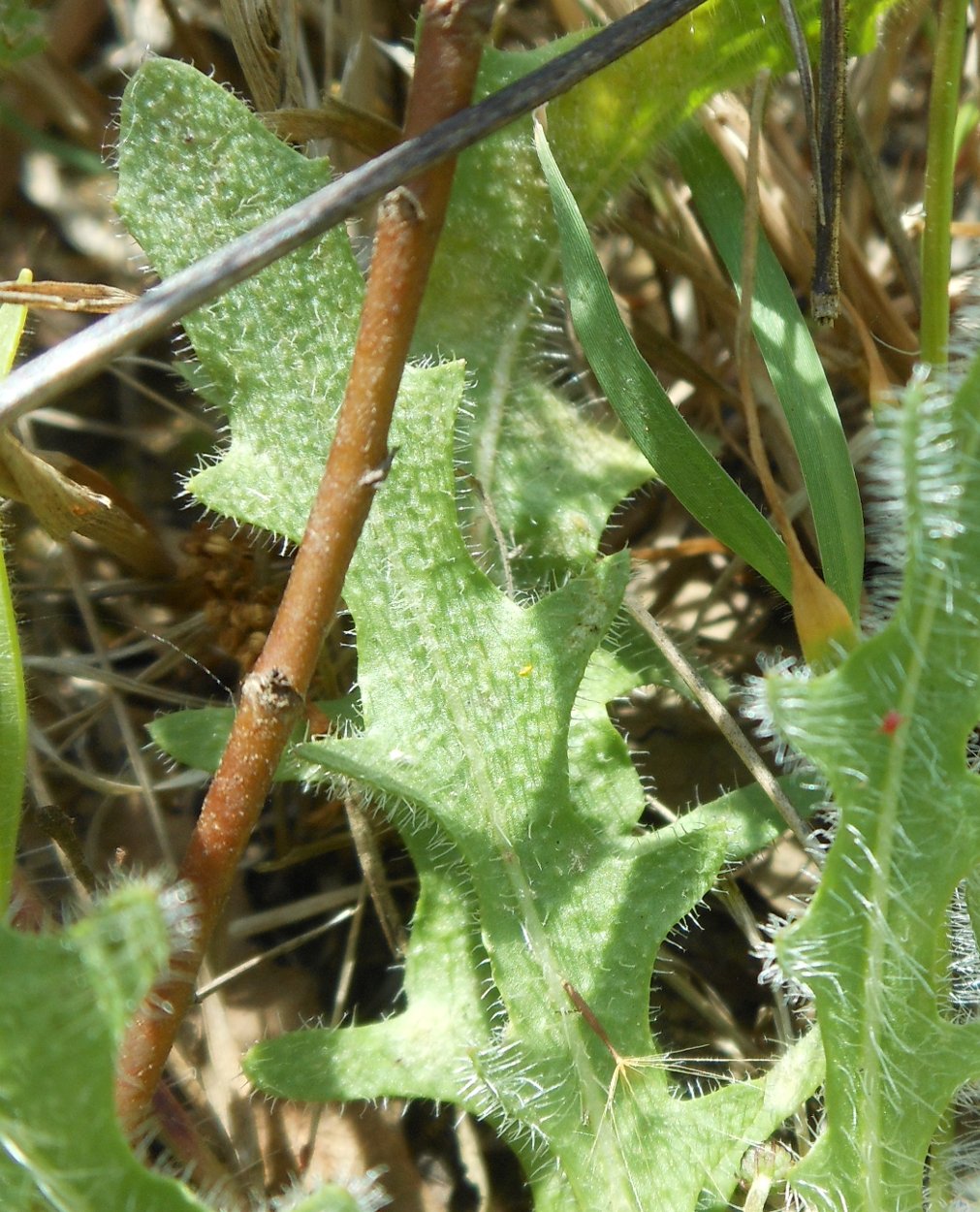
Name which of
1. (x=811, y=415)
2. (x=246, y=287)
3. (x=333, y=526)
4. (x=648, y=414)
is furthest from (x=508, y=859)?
(x=246, y=287)

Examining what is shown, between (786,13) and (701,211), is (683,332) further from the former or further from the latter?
(786,13)

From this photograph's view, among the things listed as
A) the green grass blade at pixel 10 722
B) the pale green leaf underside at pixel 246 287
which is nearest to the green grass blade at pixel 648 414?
the pale green leaf underside at pixel 246 287

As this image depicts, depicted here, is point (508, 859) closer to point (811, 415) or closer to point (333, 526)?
point (333, 526)

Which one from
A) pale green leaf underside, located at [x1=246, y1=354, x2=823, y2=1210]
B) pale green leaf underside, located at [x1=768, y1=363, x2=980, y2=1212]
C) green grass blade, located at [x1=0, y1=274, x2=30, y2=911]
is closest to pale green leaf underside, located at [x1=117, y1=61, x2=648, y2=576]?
pale green leaf underside, located at [x1=246, y1=354, x2=823, y2=1210]

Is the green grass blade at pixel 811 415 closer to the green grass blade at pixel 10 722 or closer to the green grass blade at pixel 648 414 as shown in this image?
the green grass blade at pixel 648 414

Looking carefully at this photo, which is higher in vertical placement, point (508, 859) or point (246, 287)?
point (246, 287)
